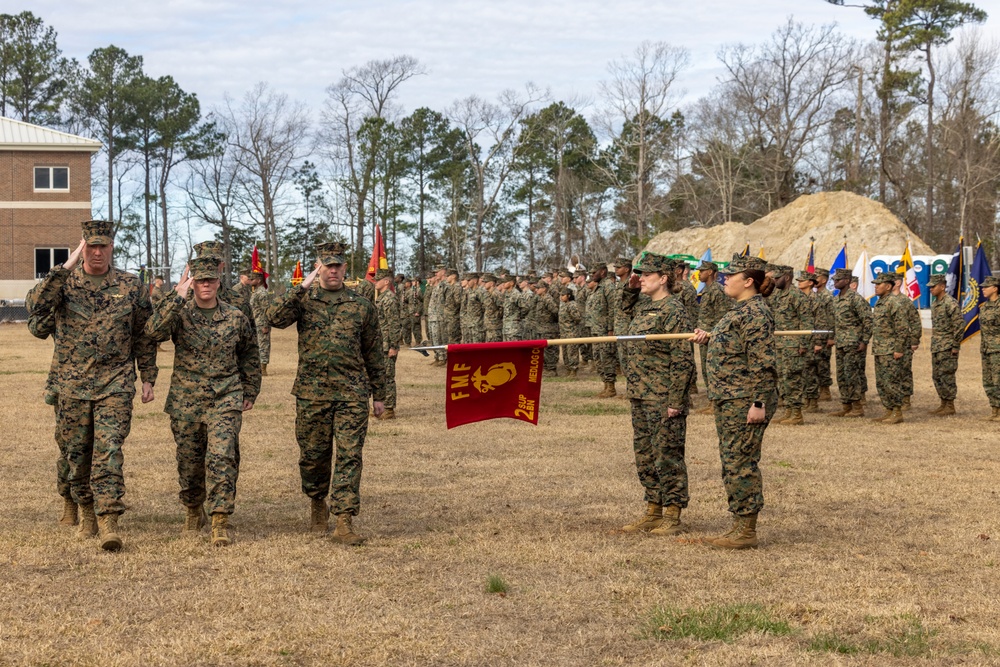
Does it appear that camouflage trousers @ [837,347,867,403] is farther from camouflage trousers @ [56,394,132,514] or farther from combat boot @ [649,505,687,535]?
camouflage trousers @ [56,394,132,514]

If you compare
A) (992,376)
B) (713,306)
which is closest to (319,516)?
(713,306)

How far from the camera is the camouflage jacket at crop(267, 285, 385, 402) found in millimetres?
8125

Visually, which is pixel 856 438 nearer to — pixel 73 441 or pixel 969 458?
pixel 969 458

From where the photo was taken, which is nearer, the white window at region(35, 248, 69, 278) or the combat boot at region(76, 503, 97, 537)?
the combat boot at region(76, 503, 97, 537)

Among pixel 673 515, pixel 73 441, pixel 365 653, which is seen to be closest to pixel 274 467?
pixel 73 441

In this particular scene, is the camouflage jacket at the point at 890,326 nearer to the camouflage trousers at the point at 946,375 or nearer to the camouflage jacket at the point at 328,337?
the camouflage trousers at the point at 946,375

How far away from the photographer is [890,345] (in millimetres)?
16359

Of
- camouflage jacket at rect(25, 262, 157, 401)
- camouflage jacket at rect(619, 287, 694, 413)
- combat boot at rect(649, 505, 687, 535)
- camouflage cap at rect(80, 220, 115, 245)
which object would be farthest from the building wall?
combat boot at rect(649, 505, 687, 535)

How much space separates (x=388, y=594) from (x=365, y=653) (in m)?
1.09

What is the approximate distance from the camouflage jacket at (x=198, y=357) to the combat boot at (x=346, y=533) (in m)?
1.12

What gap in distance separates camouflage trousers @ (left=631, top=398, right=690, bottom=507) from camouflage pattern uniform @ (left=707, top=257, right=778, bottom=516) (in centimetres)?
44

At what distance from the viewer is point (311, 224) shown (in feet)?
207

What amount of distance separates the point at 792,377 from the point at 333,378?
9690 mm

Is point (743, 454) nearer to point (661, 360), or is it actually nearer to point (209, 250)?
point (661, 360)
